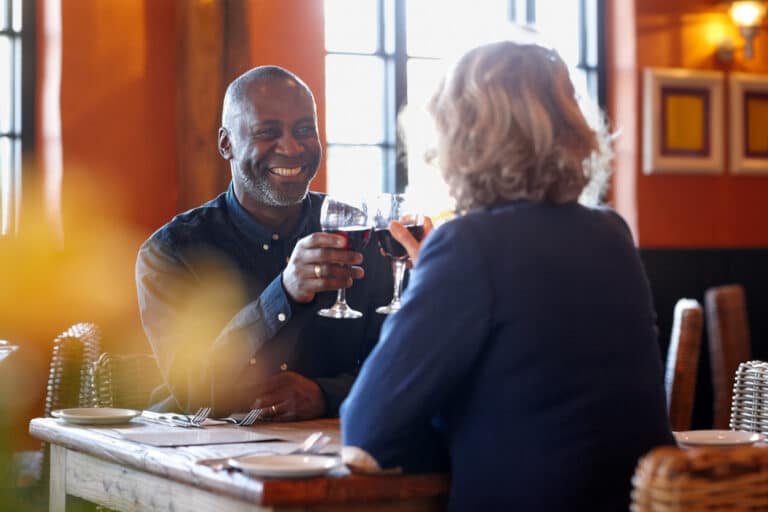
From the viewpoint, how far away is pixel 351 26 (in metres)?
6.15

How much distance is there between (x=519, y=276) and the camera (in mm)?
1750

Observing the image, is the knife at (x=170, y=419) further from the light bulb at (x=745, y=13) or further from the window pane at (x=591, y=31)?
the light bulb at (x=745, y=13)

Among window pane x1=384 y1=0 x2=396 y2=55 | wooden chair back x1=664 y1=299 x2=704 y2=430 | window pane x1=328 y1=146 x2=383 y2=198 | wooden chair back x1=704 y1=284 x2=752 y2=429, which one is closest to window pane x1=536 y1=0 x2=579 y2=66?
window pane x1=384 y1=0 x2=396 y2=55

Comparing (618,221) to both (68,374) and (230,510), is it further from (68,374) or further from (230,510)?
(68,374)

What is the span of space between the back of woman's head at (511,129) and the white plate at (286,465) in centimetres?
44

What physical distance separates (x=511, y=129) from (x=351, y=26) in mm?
4469

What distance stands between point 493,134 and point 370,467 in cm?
52

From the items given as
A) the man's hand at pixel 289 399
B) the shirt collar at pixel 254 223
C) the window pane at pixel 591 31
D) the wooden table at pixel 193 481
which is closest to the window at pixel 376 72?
the window pane at pixel 591 31

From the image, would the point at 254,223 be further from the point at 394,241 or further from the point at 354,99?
the point at 354,99

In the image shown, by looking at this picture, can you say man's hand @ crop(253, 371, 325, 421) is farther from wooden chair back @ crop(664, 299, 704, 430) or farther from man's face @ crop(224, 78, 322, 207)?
wooden chair back @ crop(664, 299, 704, 430)

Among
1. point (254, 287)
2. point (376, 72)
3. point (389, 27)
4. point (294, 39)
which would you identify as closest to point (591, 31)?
point (389, 27)

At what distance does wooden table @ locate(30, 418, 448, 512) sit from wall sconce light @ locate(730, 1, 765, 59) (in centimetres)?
520

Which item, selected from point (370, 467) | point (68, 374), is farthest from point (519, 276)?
point (68, 374)

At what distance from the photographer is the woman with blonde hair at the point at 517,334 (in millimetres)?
1737
